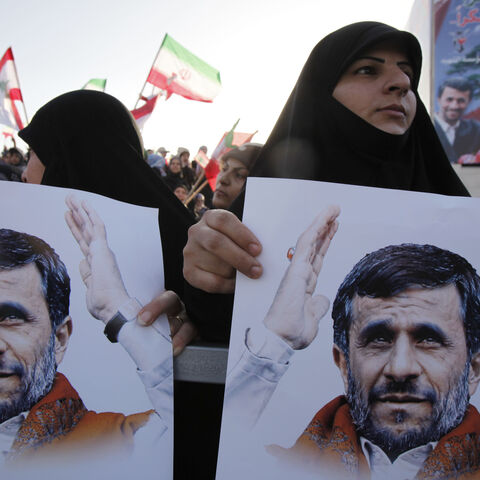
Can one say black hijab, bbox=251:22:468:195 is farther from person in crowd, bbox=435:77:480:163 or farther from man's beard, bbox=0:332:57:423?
person in crowd, bbox=435:77:480:163

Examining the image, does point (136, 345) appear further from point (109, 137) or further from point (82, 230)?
point (109, 137)

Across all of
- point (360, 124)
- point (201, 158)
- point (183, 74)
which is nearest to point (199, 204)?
point (201, 158)

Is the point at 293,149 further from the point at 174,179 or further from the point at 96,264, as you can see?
the point at 174,179

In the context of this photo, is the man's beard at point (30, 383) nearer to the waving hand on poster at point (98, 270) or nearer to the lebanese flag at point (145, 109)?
the waving hand on poster at point (98, 270)

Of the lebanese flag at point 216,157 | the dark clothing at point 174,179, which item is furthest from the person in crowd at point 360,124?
the dark clothing at point 174,179

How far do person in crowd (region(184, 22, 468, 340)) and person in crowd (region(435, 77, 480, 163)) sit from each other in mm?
7816

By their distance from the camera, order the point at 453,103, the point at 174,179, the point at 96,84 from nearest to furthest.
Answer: the point at 174,179 < the point at 453,103 < the point at 96,84

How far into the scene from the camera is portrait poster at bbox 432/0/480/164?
8.29 m

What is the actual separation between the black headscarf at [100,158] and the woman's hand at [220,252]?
1.22 feet

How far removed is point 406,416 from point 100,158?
3.64 feet

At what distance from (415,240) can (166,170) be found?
6595 mm

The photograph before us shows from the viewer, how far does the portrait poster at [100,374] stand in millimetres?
646

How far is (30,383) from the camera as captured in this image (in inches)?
25.9

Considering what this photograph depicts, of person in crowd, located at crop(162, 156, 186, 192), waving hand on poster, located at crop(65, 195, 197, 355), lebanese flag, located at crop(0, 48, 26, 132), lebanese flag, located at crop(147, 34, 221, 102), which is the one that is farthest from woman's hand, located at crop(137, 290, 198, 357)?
lebanese flag, located at crop(0, 48, 26, 132)
